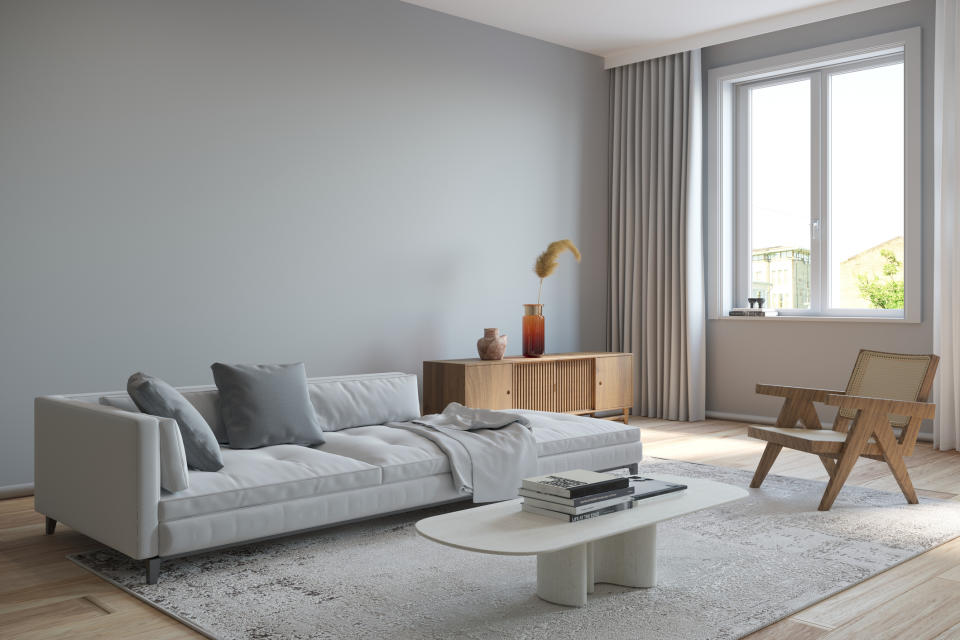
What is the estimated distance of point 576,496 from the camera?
2627 mm

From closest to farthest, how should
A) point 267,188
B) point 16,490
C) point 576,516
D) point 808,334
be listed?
1. point 576,516
2. point 16,490
3. point 267,188
4. point 808,334

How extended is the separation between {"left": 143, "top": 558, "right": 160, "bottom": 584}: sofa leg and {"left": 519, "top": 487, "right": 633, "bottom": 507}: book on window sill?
50.5 inches

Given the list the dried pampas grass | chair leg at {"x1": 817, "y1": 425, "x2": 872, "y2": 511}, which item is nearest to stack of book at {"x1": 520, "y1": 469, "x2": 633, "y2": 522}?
chair leg at {"x1": 817, "y1": 425, "x2": 872, "y2": 511}

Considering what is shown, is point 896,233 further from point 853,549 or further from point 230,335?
point 230,335

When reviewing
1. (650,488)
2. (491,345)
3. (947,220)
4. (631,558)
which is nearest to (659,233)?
(491,345)

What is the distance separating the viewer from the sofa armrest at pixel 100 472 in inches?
113

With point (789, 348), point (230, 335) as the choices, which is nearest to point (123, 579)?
point (230, 335)

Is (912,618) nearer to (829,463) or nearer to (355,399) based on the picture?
(829,463)

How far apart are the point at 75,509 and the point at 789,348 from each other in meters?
5.10

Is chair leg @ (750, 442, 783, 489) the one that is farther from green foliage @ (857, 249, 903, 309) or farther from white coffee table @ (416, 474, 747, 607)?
green foliage @ (857, 249, 903, 309)

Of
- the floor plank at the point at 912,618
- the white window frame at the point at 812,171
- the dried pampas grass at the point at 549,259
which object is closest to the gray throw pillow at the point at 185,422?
the floor plank at the point at 912,618

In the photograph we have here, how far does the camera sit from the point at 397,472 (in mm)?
3498

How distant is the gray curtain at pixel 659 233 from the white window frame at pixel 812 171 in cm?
16

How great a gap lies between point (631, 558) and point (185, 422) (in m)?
1.70
